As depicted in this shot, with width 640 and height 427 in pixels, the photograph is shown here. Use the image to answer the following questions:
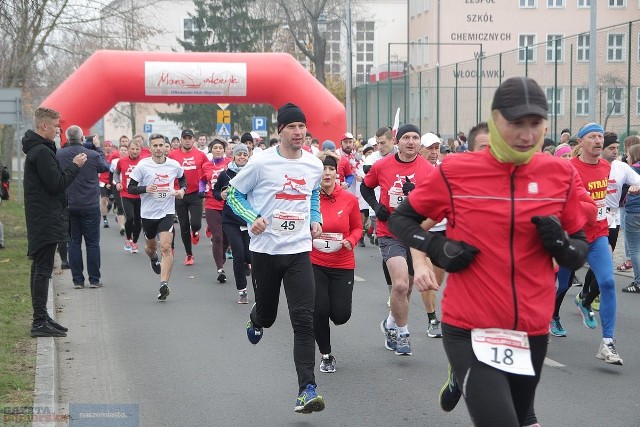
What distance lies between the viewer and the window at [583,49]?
854 inches

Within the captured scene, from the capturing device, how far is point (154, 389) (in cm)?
765

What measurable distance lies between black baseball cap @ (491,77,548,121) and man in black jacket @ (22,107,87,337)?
6142 millimetres

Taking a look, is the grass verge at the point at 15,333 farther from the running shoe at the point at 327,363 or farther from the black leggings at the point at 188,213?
the black leggings at the point at 188,213

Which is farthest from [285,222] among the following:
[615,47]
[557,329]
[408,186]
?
[615,47]

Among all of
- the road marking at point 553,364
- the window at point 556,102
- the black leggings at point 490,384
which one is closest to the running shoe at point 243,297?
the road marking at point 553,364

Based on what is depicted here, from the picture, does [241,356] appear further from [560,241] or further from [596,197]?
[560,241]

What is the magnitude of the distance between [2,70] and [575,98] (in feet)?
50.0

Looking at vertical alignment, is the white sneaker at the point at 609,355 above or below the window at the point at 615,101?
below

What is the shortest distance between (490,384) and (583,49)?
63.4ft

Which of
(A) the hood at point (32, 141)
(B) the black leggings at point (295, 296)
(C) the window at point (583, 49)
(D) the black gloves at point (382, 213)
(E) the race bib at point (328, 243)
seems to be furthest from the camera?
(C) the window at point (583, 49)

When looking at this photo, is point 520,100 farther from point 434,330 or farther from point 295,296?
point 434,330

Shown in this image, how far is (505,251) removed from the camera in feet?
14.0

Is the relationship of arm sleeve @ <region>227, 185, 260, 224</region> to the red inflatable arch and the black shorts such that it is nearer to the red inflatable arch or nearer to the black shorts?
the black shorts

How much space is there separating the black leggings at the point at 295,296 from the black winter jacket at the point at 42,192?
9.43ft
